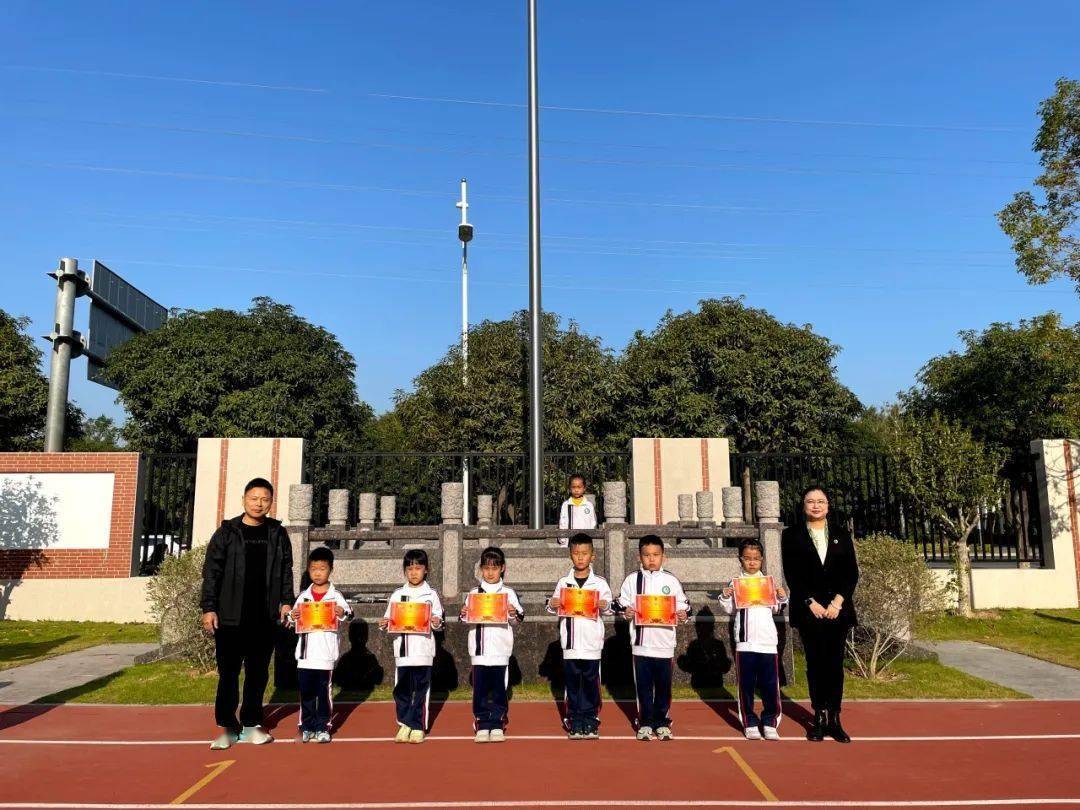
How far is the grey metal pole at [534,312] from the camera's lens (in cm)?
1233

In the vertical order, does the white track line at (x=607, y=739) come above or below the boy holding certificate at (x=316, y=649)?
below

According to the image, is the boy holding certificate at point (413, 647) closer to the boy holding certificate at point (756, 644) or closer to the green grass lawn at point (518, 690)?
the green grass lawn at point (518, 690)

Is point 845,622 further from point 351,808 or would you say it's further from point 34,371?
point 34,371

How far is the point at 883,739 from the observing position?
21.1 feet

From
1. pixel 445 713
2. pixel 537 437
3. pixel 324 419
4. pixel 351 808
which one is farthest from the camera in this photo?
pixel 324 419

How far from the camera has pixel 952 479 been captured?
1395 centimetres

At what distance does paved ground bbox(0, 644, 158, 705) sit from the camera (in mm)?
8805

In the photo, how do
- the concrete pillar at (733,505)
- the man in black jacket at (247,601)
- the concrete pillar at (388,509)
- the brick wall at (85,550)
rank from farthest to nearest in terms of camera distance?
the concrete pillar at (388,509) → the brick wall at (85,550) → the concrete pillar at (733,505) → the man in black jacket at (247,601)

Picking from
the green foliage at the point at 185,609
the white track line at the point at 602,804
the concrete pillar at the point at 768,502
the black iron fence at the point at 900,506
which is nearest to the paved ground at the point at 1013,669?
the concrete pillar at the point at 768,502

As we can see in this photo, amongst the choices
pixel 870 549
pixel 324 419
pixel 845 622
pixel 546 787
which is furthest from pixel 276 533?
pixel 324 419

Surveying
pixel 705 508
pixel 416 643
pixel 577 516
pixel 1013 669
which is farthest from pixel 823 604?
pixel 705 508

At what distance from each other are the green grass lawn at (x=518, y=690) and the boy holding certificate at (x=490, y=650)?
1.76 metres

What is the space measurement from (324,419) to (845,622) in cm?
2771

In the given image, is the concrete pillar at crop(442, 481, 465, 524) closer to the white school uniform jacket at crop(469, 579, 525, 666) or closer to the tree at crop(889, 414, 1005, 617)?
the white school uniform jacket at crop(469, 579, 525, 666)
